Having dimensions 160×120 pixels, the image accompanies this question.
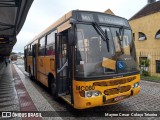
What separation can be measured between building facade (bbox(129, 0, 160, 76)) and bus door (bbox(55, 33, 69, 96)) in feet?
48.8

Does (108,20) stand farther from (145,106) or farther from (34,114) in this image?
(34,114)

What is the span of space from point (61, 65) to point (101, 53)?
1864 mm

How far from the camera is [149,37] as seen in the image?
73.4 ft

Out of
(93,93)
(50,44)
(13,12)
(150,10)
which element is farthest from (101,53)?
(150,10)

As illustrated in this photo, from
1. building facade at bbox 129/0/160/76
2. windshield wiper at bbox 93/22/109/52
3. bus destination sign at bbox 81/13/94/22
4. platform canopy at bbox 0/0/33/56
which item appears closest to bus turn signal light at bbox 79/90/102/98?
windshield wiper at bbox 93/22/109/52

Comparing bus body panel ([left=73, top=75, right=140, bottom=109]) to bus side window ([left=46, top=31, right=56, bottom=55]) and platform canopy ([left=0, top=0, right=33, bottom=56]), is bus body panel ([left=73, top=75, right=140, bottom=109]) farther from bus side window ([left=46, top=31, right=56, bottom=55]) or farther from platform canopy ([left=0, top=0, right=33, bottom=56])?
platform canopy ([left=0, top=0, right=33, bottom=56])

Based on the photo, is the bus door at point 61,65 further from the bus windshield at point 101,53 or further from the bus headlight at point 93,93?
the bus headlight at point 93,93

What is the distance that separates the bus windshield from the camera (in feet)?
19.7

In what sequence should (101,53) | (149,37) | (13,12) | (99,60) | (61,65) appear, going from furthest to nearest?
(149,37), (13,12), (61,65), (101,53), (99,60)

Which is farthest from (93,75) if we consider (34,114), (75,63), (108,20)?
(34,114)

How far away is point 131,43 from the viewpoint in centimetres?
713

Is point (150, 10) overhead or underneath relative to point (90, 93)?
overhead

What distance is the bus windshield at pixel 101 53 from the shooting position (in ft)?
19.7

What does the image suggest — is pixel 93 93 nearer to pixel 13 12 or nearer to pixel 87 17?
pixel 87 17
